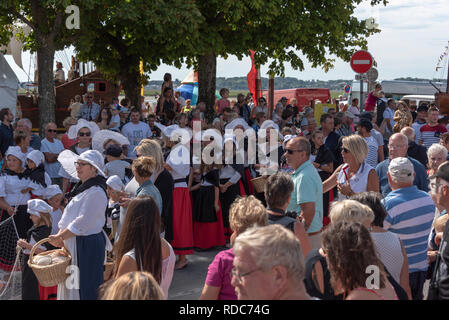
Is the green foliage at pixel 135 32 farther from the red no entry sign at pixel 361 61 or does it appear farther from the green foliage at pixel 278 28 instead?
the red no entry sign at pixel 361 61

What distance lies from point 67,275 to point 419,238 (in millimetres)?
3010

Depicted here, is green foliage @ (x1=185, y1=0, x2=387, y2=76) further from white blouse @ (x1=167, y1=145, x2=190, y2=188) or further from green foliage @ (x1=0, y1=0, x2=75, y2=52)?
white blouse @ (x1=167, y1=145, x2=190, y2=188)

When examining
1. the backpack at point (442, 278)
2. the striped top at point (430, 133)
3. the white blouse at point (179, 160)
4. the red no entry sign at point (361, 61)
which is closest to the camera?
the backpack at point (442, 278)

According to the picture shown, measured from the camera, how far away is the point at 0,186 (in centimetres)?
718

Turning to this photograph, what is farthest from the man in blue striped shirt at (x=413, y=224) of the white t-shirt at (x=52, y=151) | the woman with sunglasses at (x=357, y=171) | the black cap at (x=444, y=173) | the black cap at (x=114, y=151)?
the white t-shirt at (x=52, y=151)

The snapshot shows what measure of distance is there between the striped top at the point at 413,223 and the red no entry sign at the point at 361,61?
8054 millimetres

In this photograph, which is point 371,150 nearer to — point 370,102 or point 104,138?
point 104,138

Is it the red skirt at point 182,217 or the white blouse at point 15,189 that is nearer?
the white blouse at point 15,189

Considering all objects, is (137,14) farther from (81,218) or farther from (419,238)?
(419,238)

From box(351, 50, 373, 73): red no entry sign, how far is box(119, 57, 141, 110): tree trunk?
7.91 m

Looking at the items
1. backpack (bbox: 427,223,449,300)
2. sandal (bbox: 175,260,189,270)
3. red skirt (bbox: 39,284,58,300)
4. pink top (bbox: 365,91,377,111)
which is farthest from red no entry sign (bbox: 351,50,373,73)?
backpack (bbox: 427,223,449,300)

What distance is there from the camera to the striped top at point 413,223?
4738 mm

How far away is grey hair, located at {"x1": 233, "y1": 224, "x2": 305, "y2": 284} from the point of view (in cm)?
268
